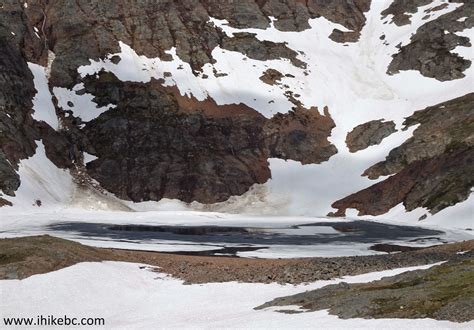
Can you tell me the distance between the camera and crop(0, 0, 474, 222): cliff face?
96500 millimetres

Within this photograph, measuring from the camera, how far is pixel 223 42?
5285 inches

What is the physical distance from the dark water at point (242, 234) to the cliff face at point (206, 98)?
1638cm

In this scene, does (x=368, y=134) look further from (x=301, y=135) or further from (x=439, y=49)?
(x=439, y=49)

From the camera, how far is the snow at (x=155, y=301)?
19.4 meters

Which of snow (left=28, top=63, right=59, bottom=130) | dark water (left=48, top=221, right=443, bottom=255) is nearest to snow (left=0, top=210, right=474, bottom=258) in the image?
dark water (left=48, top=221, right=443, bottom=255)

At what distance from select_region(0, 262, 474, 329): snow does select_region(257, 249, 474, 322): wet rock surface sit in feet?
2.55

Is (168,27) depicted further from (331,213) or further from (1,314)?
(1,314)

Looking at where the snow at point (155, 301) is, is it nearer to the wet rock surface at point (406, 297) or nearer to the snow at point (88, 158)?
the wet rock surface at point (406, 297)

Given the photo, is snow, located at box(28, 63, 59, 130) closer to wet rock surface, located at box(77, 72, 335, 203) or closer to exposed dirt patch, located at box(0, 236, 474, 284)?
wet rock surface, located at box(77, 72, 335, 203)

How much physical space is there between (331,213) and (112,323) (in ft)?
242

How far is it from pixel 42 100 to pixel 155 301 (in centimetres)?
9104

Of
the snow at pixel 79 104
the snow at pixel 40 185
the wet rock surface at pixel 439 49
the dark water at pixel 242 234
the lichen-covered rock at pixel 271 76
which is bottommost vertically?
the dark water at pixel 242 234

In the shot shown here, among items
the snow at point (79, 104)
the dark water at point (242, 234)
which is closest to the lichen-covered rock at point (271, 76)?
the snow at point (79, 104)

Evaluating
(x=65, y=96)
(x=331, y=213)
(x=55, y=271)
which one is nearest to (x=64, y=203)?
(x=65, y=96)
